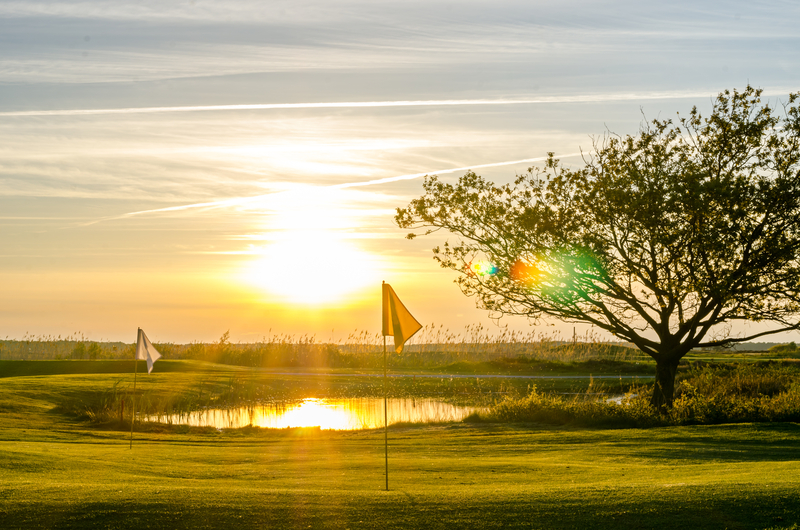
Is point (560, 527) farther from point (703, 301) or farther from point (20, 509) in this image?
point (703, 301)

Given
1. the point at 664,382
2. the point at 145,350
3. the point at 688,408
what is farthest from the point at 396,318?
the point at 664,382

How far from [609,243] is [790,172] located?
589 centimetres

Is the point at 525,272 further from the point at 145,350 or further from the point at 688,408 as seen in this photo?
the point at 145,350

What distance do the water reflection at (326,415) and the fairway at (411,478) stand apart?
3.92 meters

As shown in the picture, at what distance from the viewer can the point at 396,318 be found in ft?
41.7

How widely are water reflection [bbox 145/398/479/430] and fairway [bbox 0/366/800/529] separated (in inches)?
154

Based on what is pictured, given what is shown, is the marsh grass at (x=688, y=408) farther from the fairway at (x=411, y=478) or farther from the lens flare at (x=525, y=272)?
the lens flare at (x=525, y=272)

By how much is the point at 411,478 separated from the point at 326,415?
1637 cm

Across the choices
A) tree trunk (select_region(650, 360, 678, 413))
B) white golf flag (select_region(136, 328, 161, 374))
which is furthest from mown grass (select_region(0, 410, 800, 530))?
tree trunk (select_region(650, 360, 678, 413))

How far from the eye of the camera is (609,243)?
77.5 feet

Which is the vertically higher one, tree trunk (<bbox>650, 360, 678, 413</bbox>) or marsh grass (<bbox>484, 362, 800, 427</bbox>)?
tree trunk (<bbox>650, 360, 678, 413</bbox>)

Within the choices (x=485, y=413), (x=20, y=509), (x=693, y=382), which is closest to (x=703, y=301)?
(x=693, y=382)

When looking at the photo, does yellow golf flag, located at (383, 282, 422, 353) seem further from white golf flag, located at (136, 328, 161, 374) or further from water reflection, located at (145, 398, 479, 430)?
water reflection, located at (145, 398, 479, 430)

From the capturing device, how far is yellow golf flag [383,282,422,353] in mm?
12633
